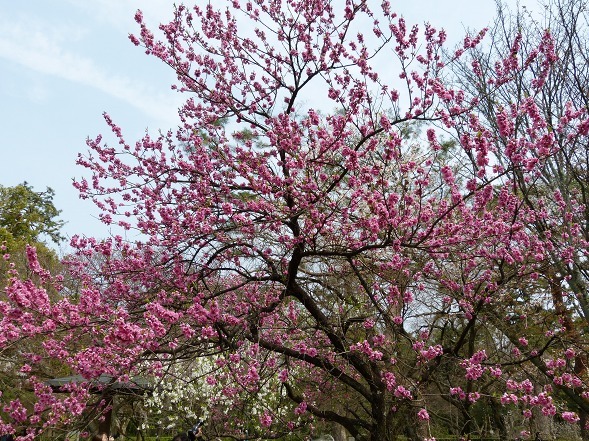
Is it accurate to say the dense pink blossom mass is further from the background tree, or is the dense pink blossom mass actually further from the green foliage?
the green foliage

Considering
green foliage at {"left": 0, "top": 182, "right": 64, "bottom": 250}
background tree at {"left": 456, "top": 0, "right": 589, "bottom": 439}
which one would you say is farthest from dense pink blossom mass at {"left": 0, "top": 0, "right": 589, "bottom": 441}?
green foliage at {"left": 0, "top": 182, "right": 64, "bottom": 250}

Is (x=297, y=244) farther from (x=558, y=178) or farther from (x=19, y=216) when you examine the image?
(x=19, y=216)

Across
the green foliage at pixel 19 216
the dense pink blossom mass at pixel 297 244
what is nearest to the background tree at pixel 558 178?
the dense pink blossom mass at pixel 297 244

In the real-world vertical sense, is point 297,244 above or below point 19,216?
below

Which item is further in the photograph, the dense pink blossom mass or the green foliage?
the green foliage

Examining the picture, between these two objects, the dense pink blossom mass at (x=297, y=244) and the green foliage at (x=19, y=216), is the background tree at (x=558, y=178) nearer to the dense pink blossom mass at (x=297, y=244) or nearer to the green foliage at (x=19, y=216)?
the dense pink blossom mass at (x=297, y=244)

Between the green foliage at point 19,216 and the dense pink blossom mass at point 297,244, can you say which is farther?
the green foliage at point 19,216

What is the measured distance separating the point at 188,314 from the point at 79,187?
8.30 ft

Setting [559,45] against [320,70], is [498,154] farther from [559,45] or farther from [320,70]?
[320,70]

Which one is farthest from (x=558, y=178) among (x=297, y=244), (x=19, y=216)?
(x=19, y=216)

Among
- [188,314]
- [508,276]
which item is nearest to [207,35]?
[188,314]

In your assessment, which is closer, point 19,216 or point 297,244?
point 297,244

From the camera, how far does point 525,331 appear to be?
7586 millimetres

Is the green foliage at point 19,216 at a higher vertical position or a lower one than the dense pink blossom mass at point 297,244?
higher
